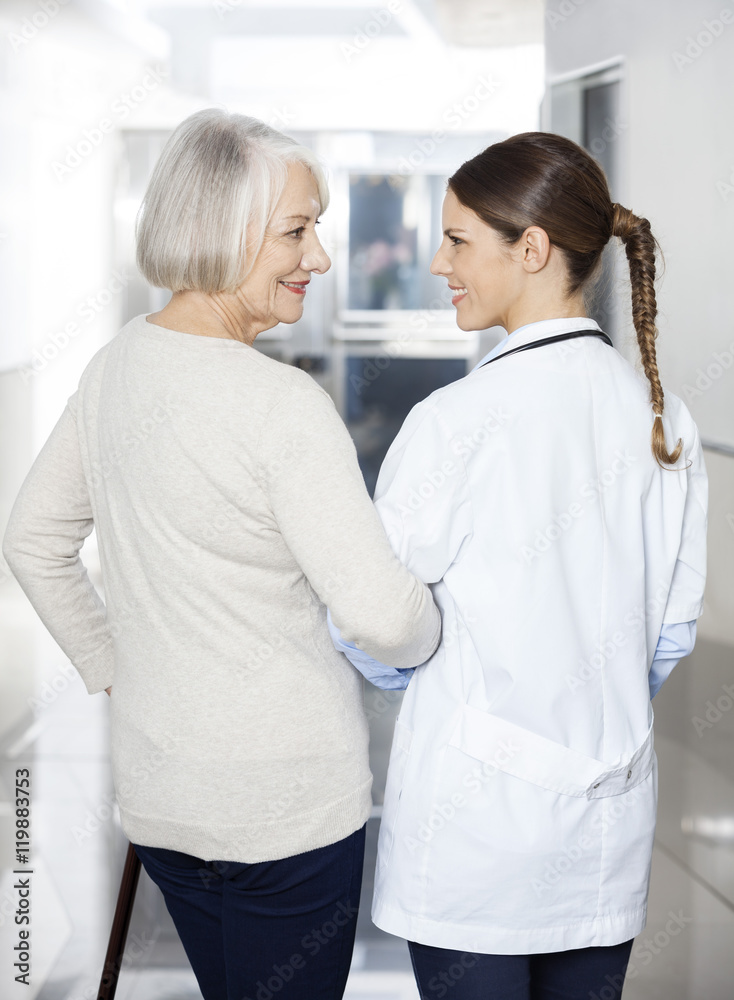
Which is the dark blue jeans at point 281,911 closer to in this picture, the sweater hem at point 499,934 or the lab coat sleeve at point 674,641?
the sweater hem at point 499,934

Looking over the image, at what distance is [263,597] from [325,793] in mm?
214

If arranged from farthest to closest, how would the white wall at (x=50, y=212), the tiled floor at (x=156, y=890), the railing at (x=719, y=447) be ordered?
the white wall at (x=50, y=212)
the railing at (x=719, y=447)
the tiled floor at (x=156, y=890)

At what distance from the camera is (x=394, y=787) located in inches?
39.1

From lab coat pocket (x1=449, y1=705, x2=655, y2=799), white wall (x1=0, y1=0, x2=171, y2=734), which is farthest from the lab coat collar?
white wall (x1=0, y1=0, x2=171, y2=734)

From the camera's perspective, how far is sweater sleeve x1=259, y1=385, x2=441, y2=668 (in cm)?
85

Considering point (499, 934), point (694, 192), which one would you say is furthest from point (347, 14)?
point (499, 934)

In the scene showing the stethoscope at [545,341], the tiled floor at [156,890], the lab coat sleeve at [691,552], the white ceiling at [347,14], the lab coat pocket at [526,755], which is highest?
the white ceiling at [347,14]

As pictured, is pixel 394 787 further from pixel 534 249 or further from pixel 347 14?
pixel 347 14

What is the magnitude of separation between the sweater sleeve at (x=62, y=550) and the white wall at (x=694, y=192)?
1681 millimetres

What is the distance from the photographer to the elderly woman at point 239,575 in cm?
86

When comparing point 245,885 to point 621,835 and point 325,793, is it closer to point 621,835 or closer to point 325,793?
point 325,793

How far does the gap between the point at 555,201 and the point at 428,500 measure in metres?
0.33

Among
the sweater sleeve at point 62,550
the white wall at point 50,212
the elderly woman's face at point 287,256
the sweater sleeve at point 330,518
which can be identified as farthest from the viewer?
the white wall at point 50,212

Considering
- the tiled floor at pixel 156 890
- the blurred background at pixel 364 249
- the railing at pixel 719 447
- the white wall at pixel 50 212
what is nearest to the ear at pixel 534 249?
the blurred background at pixel 364 249
